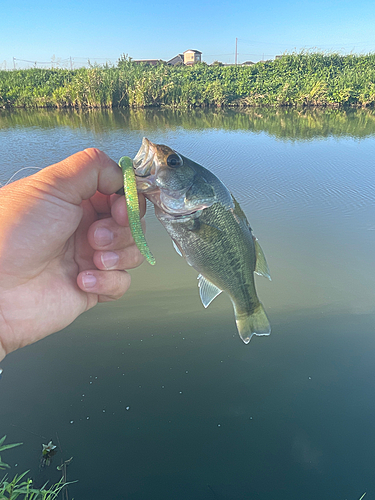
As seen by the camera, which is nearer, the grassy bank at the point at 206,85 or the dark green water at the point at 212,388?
the dark green water at the point at 212,388

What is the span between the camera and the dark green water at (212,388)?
2.58m

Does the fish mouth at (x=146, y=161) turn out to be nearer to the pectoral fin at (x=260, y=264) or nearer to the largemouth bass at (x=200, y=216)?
the largemouth bass at (x=200, y=216)

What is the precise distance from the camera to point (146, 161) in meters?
1.70

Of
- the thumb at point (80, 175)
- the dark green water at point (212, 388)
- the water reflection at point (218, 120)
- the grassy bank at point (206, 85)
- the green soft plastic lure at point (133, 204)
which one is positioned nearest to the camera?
the green soft plastic lure at point (133, 204)

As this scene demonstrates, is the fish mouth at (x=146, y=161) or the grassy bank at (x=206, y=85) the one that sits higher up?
the grassy bank at (x=206, y=85)

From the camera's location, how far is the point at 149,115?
1956 cm

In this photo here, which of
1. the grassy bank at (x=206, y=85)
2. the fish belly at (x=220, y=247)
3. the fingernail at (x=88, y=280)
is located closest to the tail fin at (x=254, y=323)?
the fish belly at (x=220, y=247)

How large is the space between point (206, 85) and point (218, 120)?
33.6ft

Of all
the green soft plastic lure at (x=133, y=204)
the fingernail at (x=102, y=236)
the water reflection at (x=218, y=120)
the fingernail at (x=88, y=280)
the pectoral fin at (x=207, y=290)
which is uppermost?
the water reflection at (x=218, y=120)

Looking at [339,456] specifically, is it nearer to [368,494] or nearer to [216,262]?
[368,494]

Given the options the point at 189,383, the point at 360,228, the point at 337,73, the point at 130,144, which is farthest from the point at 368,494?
the point at 337,73

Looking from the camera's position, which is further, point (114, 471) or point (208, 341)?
point (208, 341)

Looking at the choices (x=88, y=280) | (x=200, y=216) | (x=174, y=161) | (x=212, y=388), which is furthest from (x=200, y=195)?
(x=212, y=388)

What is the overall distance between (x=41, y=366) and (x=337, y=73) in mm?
36333
